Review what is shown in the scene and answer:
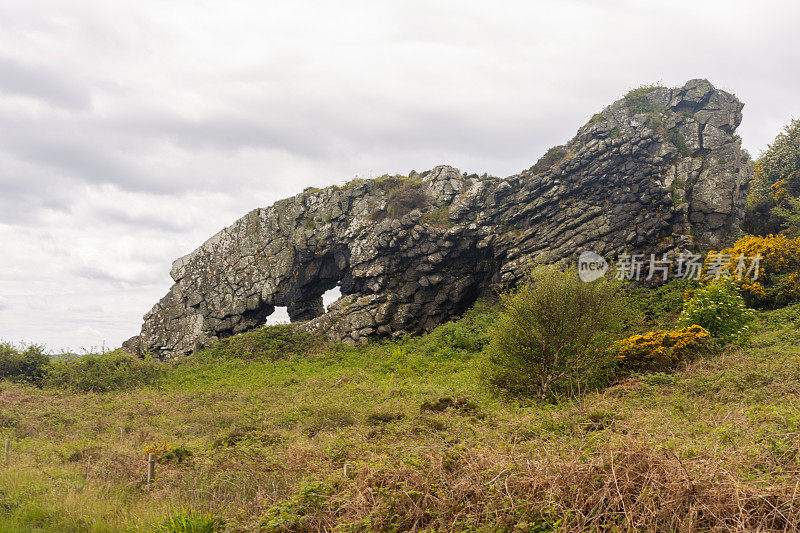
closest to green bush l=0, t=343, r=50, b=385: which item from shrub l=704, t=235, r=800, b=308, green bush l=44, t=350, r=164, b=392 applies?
green bush l=44, t=350, r=164, b=392

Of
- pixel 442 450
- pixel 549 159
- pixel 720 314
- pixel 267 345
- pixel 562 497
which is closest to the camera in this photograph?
pixel 562 497

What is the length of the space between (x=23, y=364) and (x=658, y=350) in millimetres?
34325

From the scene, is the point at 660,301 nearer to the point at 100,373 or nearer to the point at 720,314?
the point at 720,314

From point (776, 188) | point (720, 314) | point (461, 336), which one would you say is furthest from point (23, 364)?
point (776, 188)

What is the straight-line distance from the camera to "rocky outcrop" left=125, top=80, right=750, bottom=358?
2878cm

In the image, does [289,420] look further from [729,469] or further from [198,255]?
[198,255]

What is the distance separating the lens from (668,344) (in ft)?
55.7

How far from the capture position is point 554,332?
15383 mm

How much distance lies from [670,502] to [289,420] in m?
11.9

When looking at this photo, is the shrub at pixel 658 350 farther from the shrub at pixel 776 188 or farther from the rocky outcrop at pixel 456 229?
the shrub at pixel 776 188

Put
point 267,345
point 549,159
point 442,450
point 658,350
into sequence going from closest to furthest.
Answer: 1. point 442,450
2. point 658,350
3. point 267,345
4. point 549,159

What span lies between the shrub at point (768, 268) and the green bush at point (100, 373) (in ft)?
119

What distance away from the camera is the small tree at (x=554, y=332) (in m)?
15.2

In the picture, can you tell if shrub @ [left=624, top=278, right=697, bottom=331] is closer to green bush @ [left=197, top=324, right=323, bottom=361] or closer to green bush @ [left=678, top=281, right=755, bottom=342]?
green bush @ [left=678, top=281, right=755, bottom=342]
